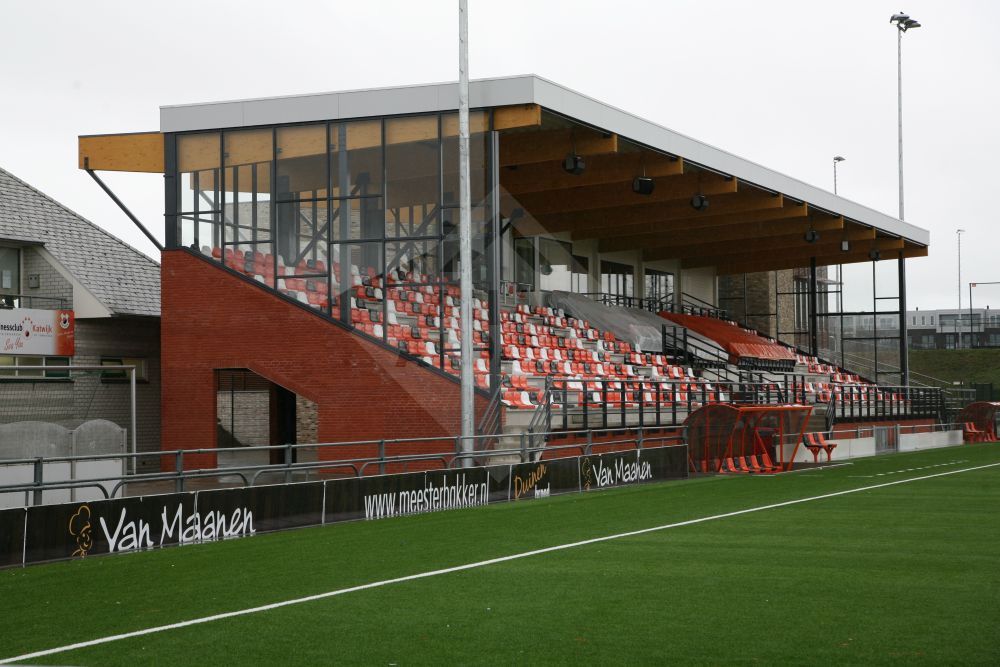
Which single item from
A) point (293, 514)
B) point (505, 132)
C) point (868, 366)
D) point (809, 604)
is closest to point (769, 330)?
point (868, 366)

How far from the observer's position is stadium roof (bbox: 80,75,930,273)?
85.1 feet

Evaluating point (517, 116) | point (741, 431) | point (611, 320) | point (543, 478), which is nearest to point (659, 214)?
point (611, 320)

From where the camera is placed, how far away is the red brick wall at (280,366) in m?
25.4

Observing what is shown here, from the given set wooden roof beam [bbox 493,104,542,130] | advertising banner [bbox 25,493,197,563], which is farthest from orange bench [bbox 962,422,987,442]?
advertising banner [bbox 25,493,197,563]

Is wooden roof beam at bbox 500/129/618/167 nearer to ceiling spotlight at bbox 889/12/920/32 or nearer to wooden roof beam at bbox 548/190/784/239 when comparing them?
wooden roof beam at bbox 548/190/784/239

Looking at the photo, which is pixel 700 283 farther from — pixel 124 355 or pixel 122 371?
pixel 122 371

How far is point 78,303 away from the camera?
30.1 metres

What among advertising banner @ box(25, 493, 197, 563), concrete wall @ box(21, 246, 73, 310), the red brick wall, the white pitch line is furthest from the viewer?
concrete wall @ box(21, 246, 73, 310)

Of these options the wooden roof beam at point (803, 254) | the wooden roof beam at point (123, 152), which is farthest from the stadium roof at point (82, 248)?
the wooden roof beam at point (803, 254)

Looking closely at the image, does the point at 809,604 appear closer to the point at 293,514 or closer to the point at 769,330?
the point at 293,514

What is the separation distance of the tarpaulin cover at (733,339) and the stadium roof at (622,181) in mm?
2603

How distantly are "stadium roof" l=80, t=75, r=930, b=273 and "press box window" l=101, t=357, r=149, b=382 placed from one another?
4.79 meters

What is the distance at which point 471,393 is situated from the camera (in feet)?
74.3

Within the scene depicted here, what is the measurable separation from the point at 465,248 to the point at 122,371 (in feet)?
37.1
